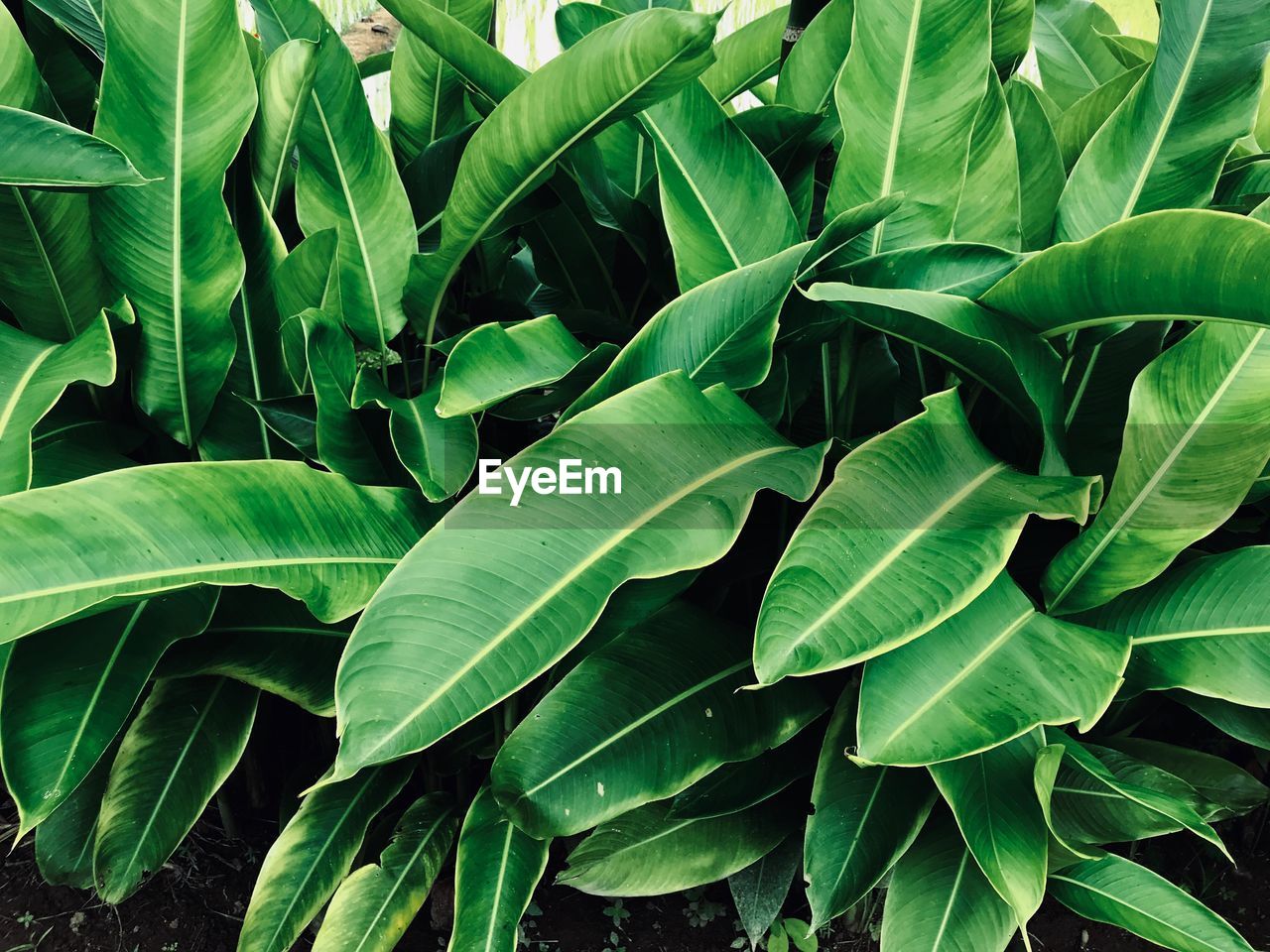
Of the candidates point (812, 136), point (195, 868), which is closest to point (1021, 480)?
point (812, 136)

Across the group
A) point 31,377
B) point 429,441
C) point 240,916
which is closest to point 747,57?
point 429,441

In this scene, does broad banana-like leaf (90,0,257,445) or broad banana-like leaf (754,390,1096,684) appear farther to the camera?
broad banana-like leaf (90,0,257,445)

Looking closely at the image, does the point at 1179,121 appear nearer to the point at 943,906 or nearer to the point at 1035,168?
the point at 1035,168

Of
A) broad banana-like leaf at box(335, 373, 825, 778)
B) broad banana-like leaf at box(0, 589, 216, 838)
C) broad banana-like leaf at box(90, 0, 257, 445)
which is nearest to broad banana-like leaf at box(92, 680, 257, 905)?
broad banana-like leaf at box(0, 589, 216, 838)

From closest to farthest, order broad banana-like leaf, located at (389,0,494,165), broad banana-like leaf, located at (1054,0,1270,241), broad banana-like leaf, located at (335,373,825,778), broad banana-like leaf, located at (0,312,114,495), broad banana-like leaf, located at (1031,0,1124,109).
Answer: broad banana-like leaf, located at (335,373,825,778) < broad banana-like leaf, located at (0,312,114,495) < broad banana-like leaf, located at (1054,0,1270,241) < broad banana-like leaf, located at (389,0,494,165) < broad banana-like leaf, located at (1031,0,1124,109)

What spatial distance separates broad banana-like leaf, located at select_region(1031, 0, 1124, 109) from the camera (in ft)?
5.18

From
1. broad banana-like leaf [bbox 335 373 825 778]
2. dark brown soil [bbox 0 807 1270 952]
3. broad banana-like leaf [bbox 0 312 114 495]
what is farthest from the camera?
dark brown soil [bbox 0 807 1270 952]

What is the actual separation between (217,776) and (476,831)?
0.30 m

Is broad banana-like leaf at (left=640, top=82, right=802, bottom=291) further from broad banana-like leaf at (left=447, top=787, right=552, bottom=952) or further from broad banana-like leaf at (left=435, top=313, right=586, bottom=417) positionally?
broad banana-like leaf at (left=447, top=787, right=552, bottom=952)

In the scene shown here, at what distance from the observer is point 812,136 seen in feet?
3.97

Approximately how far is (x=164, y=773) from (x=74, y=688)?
0.17 meters

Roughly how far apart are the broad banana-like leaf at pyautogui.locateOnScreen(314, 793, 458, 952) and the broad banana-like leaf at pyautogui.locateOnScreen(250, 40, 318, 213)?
2.47 ft

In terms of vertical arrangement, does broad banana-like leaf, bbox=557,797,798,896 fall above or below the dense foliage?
below

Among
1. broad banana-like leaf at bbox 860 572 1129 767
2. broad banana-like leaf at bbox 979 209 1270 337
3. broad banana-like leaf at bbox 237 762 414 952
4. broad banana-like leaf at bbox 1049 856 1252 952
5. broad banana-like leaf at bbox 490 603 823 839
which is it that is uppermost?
broad banana-like leaf at bbox 979 209 1270 337
